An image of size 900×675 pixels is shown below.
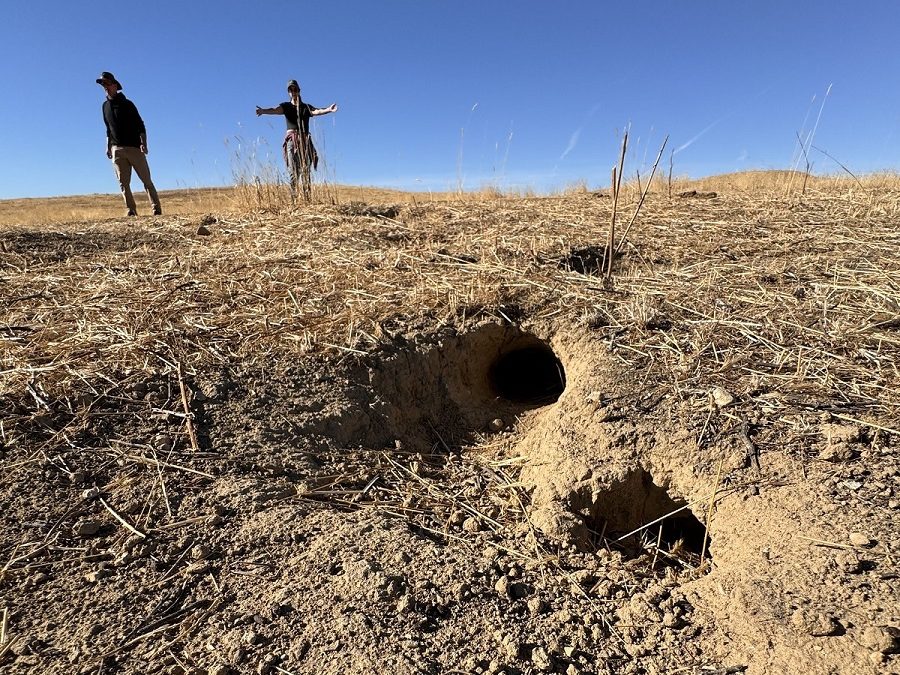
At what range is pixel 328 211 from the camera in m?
5.07

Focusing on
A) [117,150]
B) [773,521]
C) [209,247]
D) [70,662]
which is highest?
[117,150]

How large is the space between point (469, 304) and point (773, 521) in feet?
5.77

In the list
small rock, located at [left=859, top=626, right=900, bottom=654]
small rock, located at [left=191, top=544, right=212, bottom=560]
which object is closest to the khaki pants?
small rock, located at [left=191, top=544, right=212, bottom=560]

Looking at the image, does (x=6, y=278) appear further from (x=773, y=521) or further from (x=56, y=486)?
(x=773, y=521)

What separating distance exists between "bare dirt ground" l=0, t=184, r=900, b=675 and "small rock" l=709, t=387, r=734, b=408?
12 mm

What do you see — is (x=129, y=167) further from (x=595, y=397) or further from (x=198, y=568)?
(x=595, y=397)

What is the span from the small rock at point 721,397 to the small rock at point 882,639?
2.92 ft

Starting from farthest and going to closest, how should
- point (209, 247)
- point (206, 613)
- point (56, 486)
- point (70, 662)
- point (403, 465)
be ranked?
point (209, 247) → point (403, 465) → point (56, 486) → point (206, 613) → point (70, 662)

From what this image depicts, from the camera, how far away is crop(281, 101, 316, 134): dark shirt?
668cm

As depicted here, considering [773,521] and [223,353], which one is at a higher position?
[223,353]

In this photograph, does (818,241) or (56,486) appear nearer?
(56,486)

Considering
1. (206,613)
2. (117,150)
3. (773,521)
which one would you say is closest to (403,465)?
(206,613)

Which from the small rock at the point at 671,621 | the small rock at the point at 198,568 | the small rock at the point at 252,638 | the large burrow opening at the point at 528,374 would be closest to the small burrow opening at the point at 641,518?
the small rock at the point at 671,621

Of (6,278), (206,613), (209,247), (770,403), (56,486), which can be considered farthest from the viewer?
(209,247)
